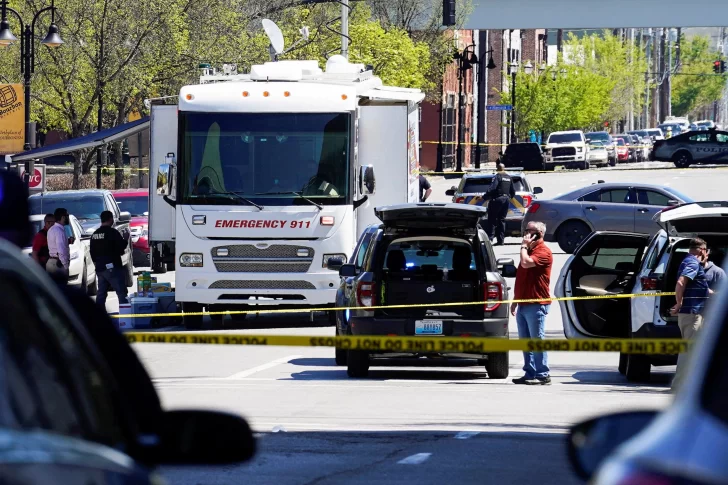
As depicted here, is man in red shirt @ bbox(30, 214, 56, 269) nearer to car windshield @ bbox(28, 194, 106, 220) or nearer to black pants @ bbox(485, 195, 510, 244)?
car windshield @ bbox(28, 194, 106, 220)

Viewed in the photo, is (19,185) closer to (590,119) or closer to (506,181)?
(506,181)

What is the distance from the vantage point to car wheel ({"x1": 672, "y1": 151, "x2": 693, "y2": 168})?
66.8 m

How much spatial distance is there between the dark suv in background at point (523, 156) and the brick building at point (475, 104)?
255cm

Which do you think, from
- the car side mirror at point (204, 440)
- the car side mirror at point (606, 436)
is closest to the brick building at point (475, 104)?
the car side mirror at point (204, 440)

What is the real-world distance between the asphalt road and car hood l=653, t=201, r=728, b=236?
5.25 ft

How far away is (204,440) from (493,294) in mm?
12004

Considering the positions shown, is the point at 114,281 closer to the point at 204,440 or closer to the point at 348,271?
the point at 348,271

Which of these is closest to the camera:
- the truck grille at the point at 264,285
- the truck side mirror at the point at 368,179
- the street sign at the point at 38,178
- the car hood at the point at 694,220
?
the car hood at the point at 694,220

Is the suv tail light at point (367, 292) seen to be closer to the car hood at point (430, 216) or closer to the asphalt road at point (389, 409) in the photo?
the car hood at point (430, 216)

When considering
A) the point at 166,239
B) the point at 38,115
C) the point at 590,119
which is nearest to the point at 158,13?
the point at 38,115

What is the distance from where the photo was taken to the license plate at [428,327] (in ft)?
50.3

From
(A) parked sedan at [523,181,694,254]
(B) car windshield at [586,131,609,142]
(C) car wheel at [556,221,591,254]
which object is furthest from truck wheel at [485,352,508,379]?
(B) car windshield at [586,131,609,142]

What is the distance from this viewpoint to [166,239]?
72.5 feet

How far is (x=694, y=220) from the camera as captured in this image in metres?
14.9
